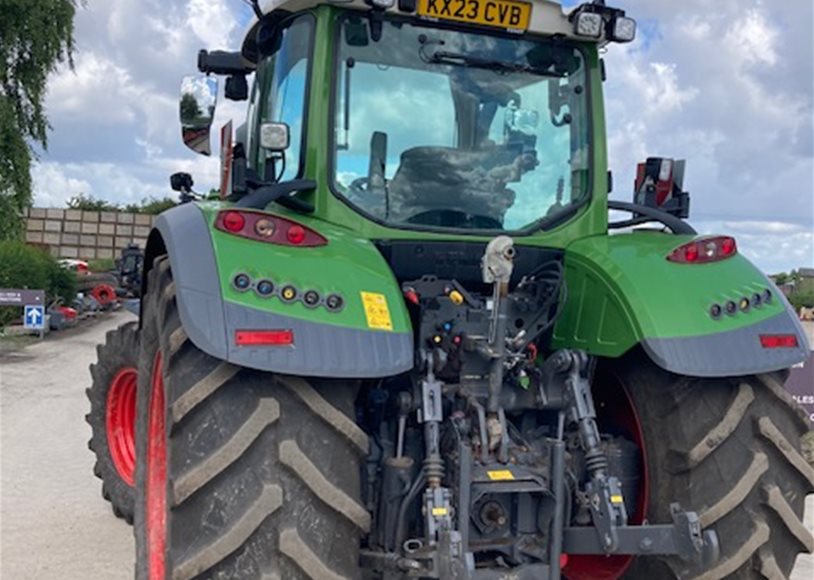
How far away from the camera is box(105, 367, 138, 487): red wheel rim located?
5.27 metres

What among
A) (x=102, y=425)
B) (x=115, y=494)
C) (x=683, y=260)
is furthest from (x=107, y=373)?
(x=683, y=260)

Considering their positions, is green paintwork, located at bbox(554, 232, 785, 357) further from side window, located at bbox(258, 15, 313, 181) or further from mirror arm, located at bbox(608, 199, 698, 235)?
side window, located at bbox(258, 15, 313, 181)

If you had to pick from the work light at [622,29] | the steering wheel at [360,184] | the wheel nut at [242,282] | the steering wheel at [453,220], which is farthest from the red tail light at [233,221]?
the work light at [622,29]

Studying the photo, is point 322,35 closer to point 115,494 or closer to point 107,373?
point 107,373

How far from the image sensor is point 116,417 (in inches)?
212

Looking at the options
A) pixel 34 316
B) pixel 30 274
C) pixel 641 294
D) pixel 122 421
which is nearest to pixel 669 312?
pixel 641 294

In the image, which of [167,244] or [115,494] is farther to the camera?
[115,494]

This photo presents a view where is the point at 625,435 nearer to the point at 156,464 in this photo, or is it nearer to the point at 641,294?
the point at 641,294

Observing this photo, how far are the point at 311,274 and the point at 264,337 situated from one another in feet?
0.97

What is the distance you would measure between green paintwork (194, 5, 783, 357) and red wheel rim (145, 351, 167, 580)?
0.74 meters

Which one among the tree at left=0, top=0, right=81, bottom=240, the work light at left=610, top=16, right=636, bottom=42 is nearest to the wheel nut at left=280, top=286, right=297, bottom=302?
the work light at left=610, top=16, right=636, bottom=42

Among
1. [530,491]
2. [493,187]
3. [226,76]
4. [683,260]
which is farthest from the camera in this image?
[226,76]

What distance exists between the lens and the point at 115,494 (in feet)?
17.1

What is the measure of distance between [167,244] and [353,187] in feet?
2.56
